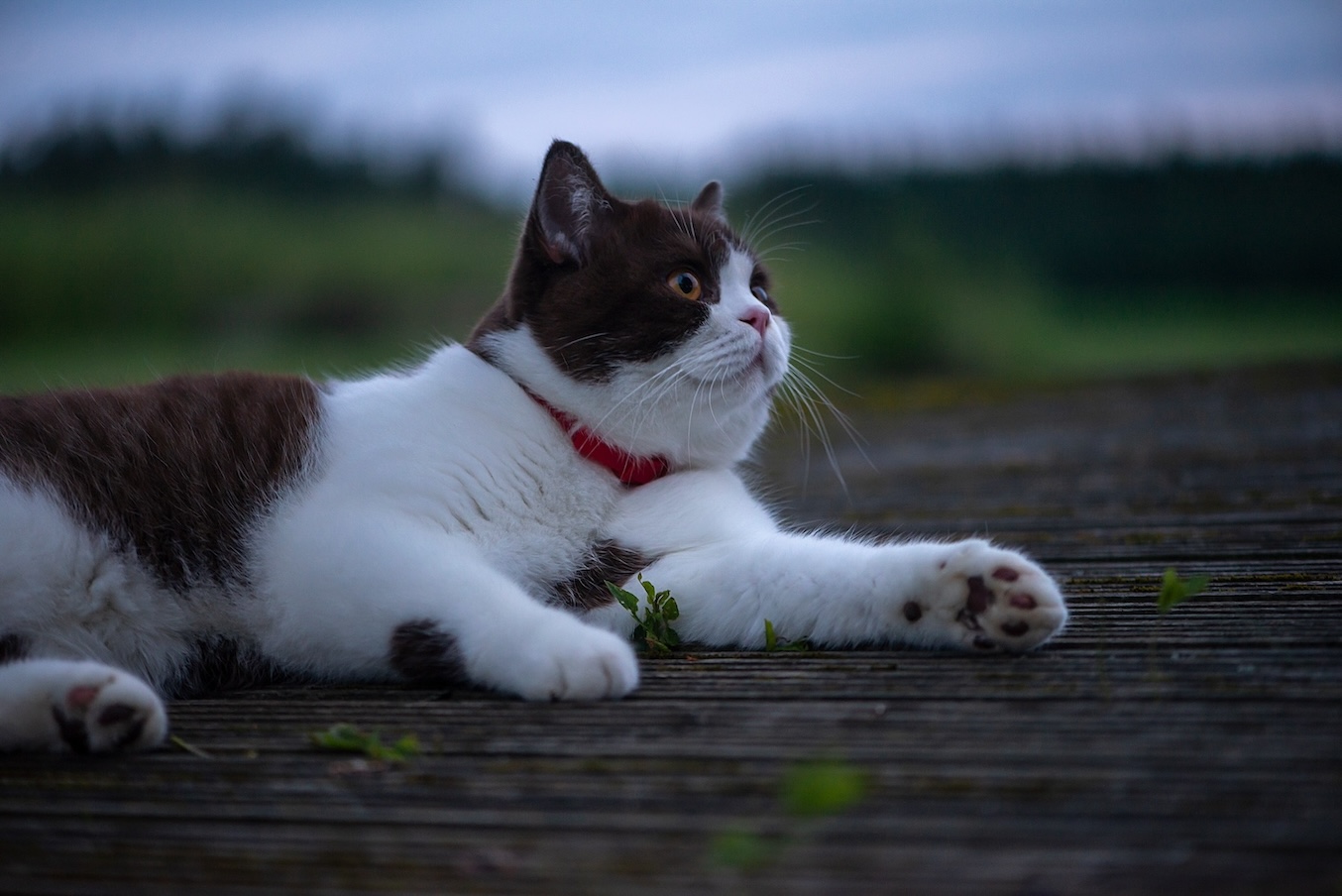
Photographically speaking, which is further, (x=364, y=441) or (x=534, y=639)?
(x=364, y=441)

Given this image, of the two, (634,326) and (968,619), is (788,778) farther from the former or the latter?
(634,326)

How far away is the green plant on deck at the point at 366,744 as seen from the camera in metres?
1.42

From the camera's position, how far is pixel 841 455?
5066 mm

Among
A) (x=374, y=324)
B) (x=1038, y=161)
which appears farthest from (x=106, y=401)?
(x=1038, y=161)

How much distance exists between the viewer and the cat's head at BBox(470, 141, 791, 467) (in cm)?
232

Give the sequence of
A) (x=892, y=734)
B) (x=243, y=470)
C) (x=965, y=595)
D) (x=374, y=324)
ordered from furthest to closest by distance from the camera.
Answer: (x=374, y=324) → (x=243, y=470) → (x=965, y=595) → (x=892, y=734)

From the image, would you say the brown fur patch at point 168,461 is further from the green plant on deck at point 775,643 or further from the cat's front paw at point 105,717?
the green plant on deck at point 775,643

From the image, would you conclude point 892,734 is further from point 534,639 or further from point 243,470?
point 243,470

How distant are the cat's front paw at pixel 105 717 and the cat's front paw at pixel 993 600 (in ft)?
3.99

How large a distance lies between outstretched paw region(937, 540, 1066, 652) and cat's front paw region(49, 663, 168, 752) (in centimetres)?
122

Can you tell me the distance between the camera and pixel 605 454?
231 centimetres

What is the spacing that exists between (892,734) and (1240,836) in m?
0.43

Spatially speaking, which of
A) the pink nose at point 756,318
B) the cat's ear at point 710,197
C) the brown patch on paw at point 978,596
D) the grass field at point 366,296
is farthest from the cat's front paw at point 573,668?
the grass field at point 366,296

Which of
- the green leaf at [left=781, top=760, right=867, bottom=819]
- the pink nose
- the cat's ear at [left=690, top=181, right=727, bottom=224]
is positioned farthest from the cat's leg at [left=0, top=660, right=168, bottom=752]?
the cat's ear at [left=690, top=181, right=727, bottom=224]
